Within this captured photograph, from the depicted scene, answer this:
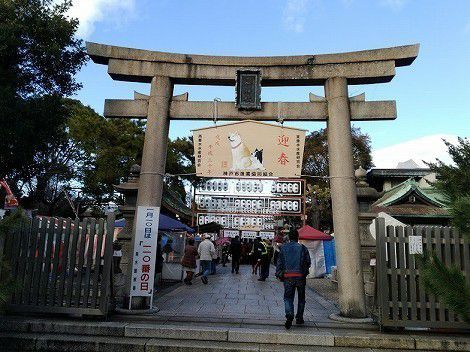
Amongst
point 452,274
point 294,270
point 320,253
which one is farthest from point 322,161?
point 452,274


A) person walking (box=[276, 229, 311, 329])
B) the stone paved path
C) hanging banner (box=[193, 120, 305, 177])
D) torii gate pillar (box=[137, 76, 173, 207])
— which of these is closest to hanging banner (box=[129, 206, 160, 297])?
torii gate pillar (box=[137, 76, 173, 207])

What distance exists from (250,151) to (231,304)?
12.7ft

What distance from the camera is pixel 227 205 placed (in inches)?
912

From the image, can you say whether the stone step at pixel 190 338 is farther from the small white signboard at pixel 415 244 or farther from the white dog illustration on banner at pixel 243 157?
the white dog illustration on banner at pixel 243 157

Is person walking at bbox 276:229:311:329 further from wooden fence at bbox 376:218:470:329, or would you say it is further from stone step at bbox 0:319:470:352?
wooden fence at bbox 376:218:470:329

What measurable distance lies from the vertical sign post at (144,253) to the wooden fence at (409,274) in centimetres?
452

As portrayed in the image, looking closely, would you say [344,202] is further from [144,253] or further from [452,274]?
[452,274]

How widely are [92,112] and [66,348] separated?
91.2 ft

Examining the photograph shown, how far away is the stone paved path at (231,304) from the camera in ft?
27.8

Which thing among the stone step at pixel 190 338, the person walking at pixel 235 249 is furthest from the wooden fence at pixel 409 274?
the person walking at pixel 235 249

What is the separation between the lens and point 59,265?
Result: 7.73 metres

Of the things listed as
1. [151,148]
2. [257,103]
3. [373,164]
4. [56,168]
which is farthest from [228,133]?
[373,164]

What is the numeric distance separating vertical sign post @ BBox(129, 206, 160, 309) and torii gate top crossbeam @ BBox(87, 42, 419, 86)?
3169mm

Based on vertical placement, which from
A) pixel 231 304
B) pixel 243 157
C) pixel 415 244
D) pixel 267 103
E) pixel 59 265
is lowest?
pixel 231 304
